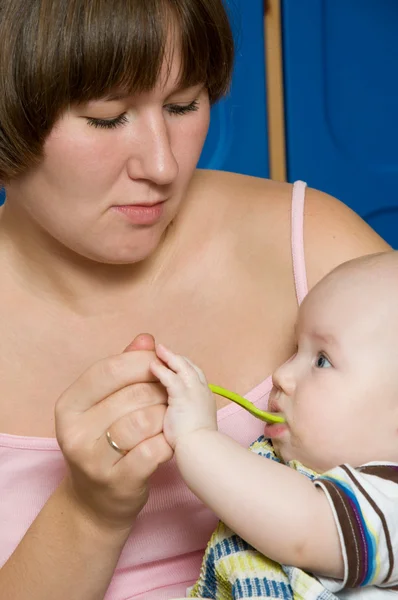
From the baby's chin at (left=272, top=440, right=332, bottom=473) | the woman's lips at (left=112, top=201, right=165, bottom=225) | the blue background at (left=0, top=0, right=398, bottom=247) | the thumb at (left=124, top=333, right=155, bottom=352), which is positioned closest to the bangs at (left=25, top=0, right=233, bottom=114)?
the woman's lips at (left=112, top=201, right=165, bottom=225)

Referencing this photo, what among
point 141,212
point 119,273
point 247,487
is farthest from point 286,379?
point 119,273

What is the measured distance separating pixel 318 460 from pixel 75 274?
459mm

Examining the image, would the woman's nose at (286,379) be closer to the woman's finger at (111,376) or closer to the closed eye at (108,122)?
the woman's finger at (111,376)

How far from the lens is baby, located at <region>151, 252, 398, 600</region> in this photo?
2.89ft

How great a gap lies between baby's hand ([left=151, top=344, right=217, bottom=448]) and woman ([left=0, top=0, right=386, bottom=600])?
0.06 ft

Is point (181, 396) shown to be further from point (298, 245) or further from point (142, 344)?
point (298, 245)

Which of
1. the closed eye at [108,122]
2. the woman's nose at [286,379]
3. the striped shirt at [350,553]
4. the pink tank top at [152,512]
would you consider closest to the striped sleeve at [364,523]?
the striped shirt at [350,553]

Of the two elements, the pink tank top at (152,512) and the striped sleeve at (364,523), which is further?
the pink tank top at (152,512)

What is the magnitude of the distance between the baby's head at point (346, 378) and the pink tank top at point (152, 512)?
187 mm

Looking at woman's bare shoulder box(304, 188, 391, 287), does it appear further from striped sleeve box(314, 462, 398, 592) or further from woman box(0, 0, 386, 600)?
striped sleeve box(314, 462, 398, 592)

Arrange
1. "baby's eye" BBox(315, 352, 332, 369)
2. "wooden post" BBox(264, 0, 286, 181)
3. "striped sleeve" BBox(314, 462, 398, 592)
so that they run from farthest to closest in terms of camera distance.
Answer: "wooden post" BBox(264, 0, 286, 181) → "baby's eye" BBox(315, 352, 332, 369) → "striped sleeve" BBox(314, 462, 398, 592)

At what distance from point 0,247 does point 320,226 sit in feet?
1.45

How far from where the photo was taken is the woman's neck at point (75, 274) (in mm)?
1257

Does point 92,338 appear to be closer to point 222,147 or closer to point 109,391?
point 109,391
